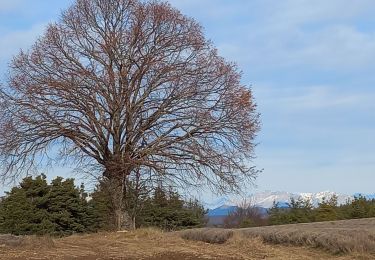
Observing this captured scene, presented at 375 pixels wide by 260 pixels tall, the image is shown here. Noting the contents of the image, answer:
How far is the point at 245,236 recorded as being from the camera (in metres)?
13.9

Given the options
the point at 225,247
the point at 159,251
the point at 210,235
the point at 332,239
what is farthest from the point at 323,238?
the point at 210,235

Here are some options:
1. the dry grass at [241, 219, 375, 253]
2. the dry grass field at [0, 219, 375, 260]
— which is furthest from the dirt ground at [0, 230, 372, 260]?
the dry grass at [241, 219, 375, 253]

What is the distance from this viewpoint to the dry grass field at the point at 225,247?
1070 centimetres

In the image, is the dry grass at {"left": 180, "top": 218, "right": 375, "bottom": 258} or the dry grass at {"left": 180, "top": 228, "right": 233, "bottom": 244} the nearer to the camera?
the dry grass at {"left": 180, "top": 218, "right": 375, "bottom": 258}

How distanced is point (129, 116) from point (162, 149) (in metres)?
1.54

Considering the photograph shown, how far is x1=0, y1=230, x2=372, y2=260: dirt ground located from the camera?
1068 centimetres

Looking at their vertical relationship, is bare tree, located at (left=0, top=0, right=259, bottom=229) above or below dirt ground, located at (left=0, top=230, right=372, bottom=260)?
above

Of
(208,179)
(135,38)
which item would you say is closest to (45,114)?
(135,38)

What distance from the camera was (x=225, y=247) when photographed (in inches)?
496

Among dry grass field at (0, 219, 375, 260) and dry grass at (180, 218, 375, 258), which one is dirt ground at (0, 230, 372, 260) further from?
dry grass at (180, 218, 375, 258)

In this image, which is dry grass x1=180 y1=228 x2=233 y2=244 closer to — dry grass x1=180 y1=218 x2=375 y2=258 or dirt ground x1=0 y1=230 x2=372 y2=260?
dry grass x1=180 y1=218 x2=375 y2=258

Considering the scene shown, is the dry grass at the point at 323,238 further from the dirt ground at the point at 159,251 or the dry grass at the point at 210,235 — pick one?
the dirt ground at the point at 159,251

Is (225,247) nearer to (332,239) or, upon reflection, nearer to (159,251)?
(159,251)

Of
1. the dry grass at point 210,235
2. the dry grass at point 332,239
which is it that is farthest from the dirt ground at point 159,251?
the dry grass at point 210,235
